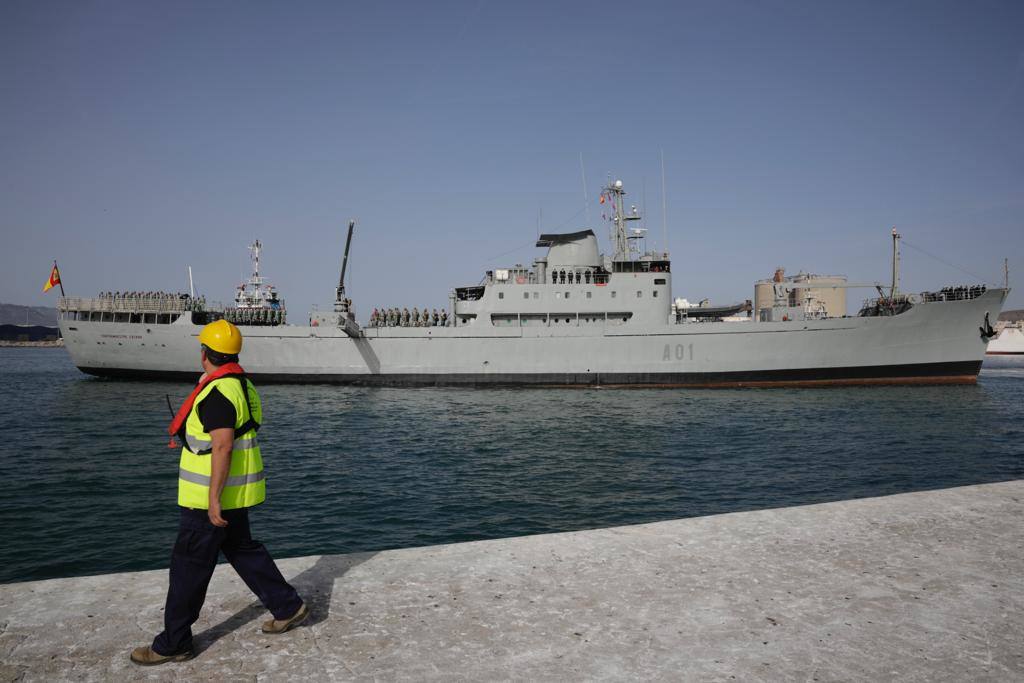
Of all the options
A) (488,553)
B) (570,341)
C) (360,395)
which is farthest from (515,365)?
(488,553)

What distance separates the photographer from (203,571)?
3.17 metres

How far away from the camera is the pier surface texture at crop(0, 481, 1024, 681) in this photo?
2793 millimetres

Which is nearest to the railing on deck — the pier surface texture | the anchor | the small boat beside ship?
the pier surface texture

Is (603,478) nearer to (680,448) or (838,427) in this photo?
(680,448)

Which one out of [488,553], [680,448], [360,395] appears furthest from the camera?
[360,395]

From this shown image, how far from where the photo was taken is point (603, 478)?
1242 centimetres

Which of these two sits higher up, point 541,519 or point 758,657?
point 758,657

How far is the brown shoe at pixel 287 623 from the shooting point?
316 cm

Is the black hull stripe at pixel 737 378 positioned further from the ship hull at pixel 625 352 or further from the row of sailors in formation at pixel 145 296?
the row of sailors in formation at pixel 145 296

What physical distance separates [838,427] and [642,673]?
19.0m

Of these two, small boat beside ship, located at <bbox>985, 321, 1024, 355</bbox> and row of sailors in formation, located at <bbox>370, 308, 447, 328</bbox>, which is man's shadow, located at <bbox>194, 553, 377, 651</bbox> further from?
small boat beside ship, located at <bbox>985, 321, 1024, 355</bbox>

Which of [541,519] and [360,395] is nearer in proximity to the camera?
[541,519]

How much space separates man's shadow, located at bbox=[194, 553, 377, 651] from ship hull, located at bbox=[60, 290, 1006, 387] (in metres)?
27.1

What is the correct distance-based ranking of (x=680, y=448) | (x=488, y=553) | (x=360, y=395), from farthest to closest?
1. (x=360, y=395)
2. (x=680, y=448)
3. (x=488, y=553)
